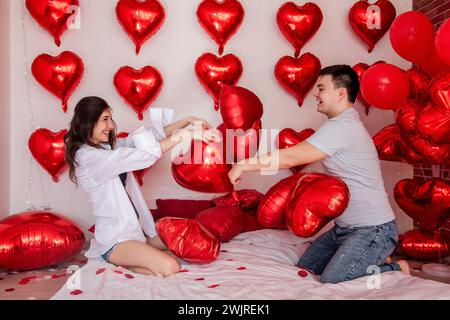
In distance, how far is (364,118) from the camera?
298 centimetres

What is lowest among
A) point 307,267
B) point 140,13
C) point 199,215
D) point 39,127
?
point 307,267

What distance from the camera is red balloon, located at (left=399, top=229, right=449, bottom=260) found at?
2.40 metres

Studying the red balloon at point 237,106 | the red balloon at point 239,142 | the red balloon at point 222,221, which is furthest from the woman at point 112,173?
the red balloon at point 222,221

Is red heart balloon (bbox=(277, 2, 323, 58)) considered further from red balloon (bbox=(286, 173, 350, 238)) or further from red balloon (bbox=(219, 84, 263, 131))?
red balloon (bbox=(286, 173, 350, 238))

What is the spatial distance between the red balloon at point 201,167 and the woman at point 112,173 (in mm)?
238

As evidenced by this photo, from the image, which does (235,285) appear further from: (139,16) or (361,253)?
(139,16)

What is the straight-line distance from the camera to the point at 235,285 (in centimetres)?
170

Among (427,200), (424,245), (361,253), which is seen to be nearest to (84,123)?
(361,253)

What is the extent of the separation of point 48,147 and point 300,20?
5.57 feet

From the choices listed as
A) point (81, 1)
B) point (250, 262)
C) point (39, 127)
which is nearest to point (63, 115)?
point (39, 127)
